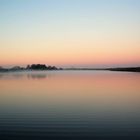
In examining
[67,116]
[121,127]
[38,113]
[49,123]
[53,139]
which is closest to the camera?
[53,139]

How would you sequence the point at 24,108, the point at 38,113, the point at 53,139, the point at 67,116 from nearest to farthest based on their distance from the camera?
1. the point at 53,139
2. the point at 67,116
3. the point at 38,113
4. the point at 24,108

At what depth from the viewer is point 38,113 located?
51.8 feet

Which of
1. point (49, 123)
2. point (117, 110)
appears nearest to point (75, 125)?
point (49, 123)

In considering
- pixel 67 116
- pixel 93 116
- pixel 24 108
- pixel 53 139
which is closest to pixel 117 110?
pixel 93 116

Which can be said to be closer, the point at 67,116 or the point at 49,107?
the point at 67,116

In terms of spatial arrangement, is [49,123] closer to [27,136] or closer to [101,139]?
[27,136]

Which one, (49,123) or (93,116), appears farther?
(93,116)

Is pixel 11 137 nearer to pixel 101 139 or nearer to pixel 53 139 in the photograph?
pixel 53 139

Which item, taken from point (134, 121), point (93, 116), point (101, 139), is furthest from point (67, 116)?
point (101, 139)

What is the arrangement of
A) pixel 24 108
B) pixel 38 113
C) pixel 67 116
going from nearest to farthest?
pixel 67 116 → pixel 38 113 → pixel 24 108

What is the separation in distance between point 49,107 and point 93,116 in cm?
420

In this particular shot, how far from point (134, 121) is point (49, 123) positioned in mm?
4522

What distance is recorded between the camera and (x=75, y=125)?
12.5 metres

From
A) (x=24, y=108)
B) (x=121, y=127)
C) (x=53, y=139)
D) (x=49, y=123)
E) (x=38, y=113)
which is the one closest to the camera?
(x=53, y=139)
